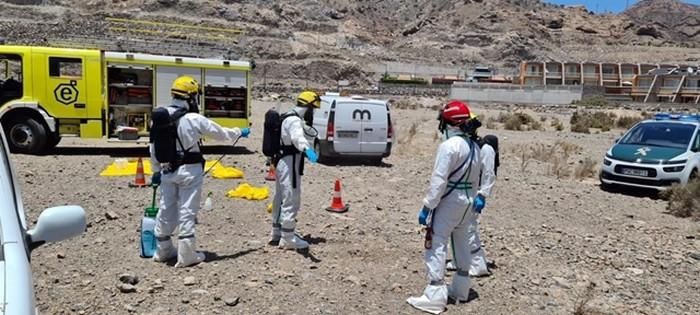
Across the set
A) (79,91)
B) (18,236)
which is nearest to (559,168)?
(79,91)

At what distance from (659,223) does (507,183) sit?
355cm

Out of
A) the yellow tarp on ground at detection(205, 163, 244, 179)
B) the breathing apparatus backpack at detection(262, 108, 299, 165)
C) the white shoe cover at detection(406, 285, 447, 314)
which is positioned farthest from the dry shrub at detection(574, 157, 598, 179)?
A: the white shoe cover at detection(406, 285, 447, 314)

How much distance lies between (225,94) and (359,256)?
408 inches

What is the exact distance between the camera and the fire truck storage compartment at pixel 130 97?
50.2 feet

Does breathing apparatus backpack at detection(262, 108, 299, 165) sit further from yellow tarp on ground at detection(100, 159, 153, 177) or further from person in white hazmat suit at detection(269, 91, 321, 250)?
yellow tarp on ground at detection(100, 159, 153, 177)

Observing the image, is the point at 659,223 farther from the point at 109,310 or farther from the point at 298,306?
the point at 109,310

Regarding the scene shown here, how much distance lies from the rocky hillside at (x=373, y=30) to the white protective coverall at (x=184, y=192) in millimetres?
52707

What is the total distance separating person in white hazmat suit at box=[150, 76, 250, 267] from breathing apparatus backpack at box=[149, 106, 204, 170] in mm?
14

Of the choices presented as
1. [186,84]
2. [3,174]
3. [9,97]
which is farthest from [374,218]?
[9,97]

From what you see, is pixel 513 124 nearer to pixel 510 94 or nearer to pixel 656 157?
pixel 656 157

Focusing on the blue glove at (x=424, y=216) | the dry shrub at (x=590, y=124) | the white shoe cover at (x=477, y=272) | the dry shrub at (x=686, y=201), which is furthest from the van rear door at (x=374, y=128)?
the dry shrub at (x=590, y=124)

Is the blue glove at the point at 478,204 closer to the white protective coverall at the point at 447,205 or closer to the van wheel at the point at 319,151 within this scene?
the white protective coverall at the point at 447,205

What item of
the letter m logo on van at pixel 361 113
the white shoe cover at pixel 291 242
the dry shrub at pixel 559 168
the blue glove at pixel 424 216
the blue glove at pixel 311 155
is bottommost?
the dry shrub at pixel 559 168

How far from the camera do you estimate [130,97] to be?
51.5 feet
